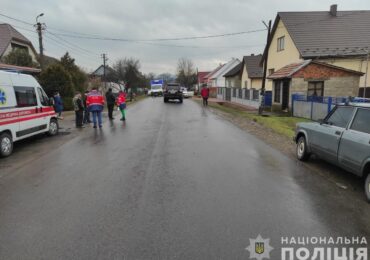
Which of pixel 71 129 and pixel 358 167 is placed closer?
pixel 358 167

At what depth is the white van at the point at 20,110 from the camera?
28.7 feet

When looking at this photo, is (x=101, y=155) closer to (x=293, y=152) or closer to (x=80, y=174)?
(x=80, y=174)

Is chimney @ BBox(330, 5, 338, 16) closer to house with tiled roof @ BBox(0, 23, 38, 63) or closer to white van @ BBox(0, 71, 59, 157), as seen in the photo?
white van @ BBox(0, 71, 59, 157)

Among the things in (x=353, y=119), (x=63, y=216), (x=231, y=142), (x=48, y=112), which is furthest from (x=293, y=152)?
(x=48, y=112)

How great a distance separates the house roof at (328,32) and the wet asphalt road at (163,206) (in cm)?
2023

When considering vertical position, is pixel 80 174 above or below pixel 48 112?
below

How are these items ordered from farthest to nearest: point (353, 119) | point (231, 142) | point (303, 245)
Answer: point (231, 142)
point (353, 119)
point (303, 245)

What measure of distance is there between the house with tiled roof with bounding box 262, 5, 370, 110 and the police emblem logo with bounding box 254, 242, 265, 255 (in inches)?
751

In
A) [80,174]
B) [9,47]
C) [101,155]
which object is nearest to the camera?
[80,174]

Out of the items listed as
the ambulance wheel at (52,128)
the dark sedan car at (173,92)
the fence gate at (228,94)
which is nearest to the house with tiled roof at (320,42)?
the fence gate at (228,94)

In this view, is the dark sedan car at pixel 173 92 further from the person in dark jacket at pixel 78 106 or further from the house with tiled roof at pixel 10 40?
the person in dark jacket at pixel 78 106

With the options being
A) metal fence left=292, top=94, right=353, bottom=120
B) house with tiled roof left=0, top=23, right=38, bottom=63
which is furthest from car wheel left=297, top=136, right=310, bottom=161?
house with tiled roof left=0, top=23, right=38, bottom=63

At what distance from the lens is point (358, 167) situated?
5.46 metres

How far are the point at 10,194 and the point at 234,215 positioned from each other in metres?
3.99
